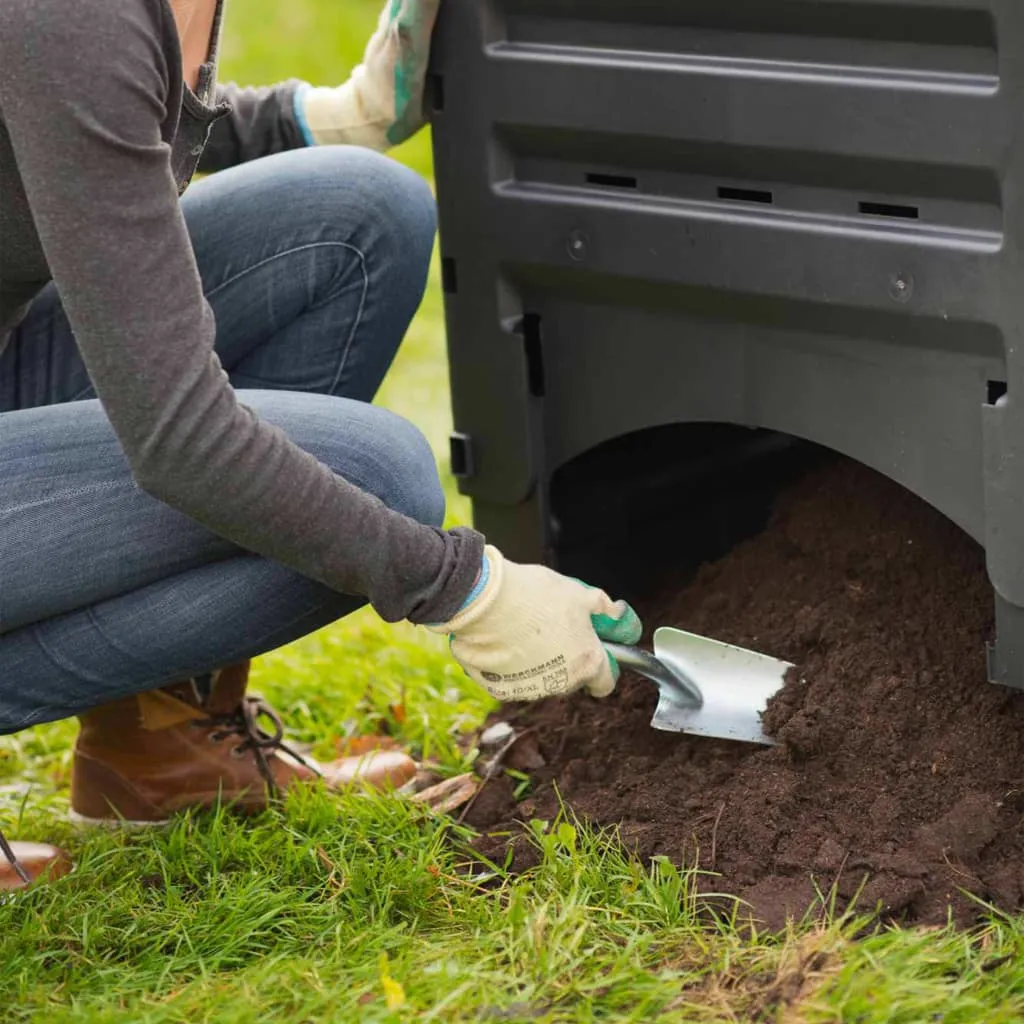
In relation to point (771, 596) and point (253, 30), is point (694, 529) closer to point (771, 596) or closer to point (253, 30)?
point (771, 596)

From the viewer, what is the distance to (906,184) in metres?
1.79

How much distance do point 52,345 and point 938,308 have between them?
3.77 ft

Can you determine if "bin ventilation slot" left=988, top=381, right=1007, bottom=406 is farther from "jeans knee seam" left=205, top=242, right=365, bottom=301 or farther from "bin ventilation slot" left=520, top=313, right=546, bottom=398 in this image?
"jeans knee seam" left=205, top=242, right=365, bottom=301

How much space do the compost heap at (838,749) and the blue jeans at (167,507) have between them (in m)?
0.41

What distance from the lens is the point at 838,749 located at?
2.02 m

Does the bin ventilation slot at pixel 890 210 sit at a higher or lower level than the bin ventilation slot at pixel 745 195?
higher

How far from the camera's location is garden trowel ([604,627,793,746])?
209 centimetres

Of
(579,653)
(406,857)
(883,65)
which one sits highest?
(883,65)


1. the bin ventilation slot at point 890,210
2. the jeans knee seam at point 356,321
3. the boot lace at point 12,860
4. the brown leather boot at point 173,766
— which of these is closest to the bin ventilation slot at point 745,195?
the bin ventilation slot at point 890,210

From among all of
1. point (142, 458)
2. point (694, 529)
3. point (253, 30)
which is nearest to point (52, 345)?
point (142, 458)

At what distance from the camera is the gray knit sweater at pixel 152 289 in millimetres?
1513

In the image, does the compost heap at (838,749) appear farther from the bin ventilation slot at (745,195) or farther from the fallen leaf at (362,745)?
the bin ventilation slot at (745,195)

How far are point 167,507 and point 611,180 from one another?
68cm

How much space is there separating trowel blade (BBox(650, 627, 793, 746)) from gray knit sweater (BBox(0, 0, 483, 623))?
1.28 ft
